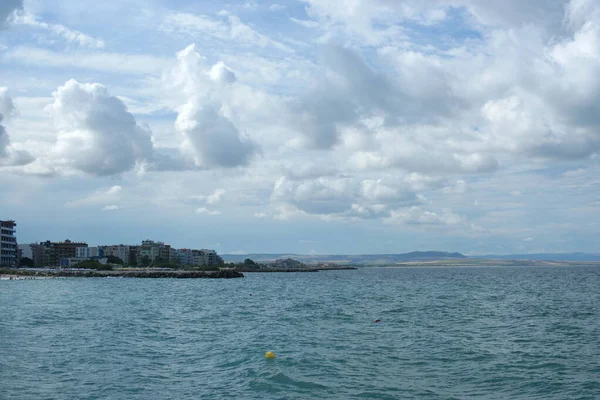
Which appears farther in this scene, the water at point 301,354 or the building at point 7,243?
the building at point 7,243

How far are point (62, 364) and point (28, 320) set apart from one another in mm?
18925

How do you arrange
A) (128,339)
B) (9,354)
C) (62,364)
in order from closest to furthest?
1. (62,364)
2. (9,354)
3. (128,339)

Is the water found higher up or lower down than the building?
lower down

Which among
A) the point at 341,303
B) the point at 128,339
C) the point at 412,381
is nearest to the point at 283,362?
the point at 412,381

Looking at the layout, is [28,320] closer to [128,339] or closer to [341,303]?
[128,339]

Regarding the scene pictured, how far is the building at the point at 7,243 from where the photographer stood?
172775 millimetres

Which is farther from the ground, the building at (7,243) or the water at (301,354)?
the building at (7,243)

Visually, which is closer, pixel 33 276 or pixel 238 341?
pixel 238 341

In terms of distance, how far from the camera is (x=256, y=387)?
22.5 m

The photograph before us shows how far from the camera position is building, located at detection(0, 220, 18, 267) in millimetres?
172775

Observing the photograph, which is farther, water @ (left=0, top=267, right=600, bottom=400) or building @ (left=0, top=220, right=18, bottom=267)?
building @ (left=0, top=220, right=18, bottom=267)

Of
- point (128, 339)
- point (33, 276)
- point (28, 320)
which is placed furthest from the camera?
point (33, 276)

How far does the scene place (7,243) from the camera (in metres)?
176

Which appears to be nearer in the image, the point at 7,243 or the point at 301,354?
the point at 301,354
